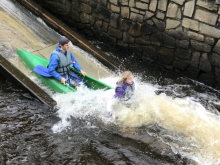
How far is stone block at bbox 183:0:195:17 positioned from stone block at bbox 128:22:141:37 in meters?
1.32

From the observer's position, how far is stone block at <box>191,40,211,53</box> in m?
5.56

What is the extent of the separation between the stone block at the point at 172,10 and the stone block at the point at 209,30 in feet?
2.23

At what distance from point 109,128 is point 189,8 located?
3.18 metres

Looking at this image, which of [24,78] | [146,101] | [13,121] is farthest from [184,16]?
[13,121]

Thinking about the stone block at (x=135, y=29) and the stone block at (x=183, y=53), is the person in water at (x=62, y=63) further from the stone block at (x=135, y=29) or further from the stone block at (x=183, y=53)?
the stone block at (x=183, y=53)

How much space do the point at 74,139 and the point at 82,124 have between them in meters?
0.41

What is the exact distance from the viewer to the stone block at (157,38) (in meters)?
6.25

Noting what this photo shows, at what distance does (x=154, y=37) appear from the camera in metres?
6.37

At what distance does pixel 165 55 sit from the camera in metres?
6.36

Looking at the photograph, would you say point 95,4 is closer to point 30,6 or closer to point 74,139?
point 30,6

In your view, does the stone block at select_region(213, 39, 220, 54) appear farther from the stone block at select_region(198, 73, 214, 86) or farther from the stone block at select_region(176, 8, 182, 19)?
the stone block at select_region(176, 8, 182, 19)

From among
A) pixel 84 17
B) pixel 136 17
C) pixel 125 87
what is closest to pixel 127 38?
pixel 136 17

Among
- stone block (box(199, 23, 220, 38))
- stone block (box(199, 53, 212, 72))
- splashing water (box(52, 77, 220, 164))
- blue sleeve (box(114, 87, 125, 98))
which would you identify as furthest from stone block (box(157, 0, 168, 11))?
blue sleeve (box(114, 87, 125, 98))

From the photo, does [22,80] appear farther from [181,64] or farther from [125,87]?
[181,64]
